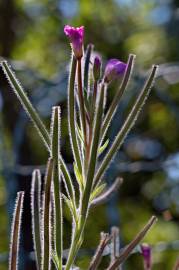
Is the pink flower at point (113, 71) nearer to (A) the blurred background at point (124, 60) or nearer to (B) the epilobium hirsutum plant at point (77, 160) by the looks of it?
(B) the epilobium hirsutum plant at point (77, 160)

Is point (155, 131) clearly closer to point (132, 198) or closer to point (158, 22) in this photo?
point (132, 198)

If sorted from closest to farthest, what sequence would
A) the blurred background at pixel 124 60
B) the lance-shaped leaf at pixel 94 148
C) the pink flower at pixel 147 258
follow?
the lance-shaped leaf at pixel 94 148
the pink flower at pixel 147 258
the blurred background at pixel 124 60

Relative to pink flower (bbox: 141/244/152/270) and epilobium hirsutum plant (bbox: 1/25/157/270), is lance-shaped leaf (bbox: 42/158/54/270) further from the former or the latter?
pink flower (bbox: 141/244/152/270)

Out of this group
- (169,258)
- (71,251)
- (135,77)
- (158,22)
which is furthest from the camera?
(158,22)

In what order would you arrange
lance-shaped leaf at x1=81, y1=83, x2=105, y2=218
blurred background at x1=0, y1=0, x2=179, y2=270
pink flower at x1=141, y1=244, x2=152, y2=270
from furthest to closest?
blurred background at x1=0, y1=0, x2=179, y2=270 → pink flower at x1=141, y1=244, x2=152, y2=270 → lance-shaped leaf at x1=81, y1=83, x2=105, y2=218

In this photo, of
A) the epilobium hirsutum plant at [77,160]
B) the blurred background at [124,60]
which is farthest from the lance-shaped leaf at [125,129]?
the blurred background at [124,60]

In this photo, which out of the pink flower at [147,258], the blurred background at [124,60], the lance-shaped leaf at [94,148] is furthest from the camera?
the blurred background at [124,60]

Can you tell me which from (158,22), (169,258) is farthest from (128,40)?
(169,258)

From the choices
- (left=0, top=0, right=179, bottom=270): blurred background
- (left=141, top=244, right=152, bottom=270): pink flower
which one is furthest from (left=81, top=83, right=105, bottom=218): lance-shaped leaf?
(left=0, top=0, right=179, bottom=270): blurred background
